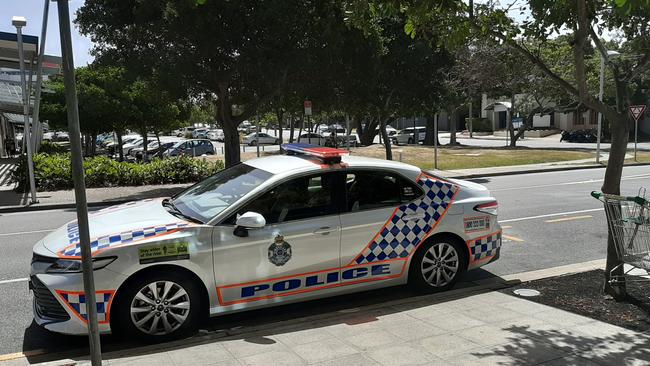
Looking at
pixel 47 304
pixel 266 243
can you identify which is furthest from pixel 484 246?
pixel 47 304

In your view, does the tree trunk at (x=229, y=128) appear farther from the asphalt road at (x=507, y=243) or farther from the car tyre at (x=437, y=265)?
the car tyre at (x=437, y=265)

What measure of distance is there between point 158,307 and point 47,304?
855 millimetres

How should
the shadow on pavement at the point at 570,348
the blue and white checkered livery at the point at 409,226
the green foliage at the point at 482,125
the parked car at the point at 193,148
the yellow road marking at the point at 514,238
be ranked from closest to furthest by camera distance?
the shadow on pavement at the point at 570,348, the blue and white checkered livery at the point at 409,226, the yellow road marking at the point at 514,238, the parked car at the point at 193,148, the green foliage at the point at 482,125

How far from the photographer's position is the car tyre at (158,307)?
4461mm

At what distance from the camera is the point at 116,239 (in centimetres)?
448

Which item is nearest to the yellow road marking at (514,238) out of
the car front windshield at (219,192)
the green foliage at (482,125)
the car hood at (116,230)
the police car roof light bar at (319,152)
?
the police car roof light bar at (319,152)

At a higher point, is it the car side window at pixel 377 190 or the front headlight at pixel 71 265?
the car side window at pixel 377 190

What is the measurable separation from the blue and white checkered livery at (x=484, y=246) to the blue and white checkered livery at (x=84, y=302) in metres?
3.64

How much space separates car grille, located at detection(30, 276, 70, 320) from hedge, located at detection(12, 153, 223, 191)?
13.8 m

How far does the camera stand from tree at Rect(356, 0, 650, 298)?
524cm

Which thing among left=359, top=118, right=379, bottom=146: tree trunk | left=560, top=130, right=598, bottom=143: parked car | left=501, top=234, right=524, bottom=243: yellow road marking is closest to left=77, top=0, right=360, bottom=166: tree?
left=501, top=234, right=524, bottom=243: yellow road marking

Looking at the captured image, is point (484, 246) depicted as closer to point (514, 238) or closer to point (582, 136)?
point (514, 238)

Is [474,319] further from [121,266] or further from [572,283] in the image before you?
[121,266]

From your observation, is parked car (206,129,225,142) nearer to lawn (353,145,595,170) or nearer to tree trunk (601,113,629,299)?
lawn (353,145,595,170)
